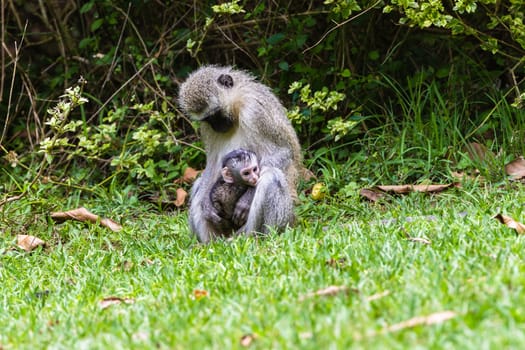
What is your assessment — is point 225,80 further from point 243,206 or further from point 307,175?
point 307,175

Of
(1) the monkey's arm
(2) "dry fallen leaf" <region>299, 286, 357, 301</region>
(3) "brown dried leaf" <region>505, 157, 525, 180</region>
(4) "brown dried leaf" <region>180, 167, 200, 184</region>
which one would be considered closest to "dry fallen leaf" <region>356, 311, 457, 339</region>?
(2) "dry fallen leaf" <region>299, 286, 357, 301</region>

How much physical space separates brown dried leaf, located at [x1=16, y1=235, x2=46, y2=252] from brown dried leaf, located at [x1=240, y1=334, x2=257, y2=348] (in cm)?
415

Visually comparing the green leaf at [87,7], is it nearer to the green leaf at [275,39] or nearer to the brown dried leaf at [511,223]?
the green leaf at [275,39]

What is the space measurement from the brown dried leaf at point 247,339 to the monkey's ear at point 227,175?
347 cm

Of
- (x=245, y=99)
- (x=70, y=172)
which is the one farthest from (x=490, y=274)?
(x=70, y=172)

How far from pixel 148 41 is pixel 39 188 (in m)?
2.64

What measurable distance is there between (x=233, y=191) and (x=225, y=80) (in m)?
0.95

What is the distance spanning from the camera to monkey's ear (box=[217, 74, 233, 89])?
296 inches

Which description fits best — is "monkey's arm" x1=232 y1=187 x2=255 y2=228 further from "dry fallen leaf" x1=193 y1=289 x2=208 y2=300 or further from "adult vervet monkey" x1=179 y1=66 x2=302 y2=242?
"dry fallen leaf" x1=193 y1=289 x2=208 y2=300

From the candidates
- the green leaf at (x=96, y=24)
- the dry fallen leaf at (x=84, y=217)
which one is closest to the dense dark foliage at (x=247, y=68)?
the green leaf at (x=96, y=24)

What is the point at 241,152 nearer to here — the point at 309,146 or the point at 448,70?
the point at 309,146

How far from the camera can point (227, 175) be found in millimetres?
7312

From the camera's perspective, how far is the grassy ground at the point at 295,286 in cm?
377

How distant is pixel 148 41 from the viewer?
11219 mm
